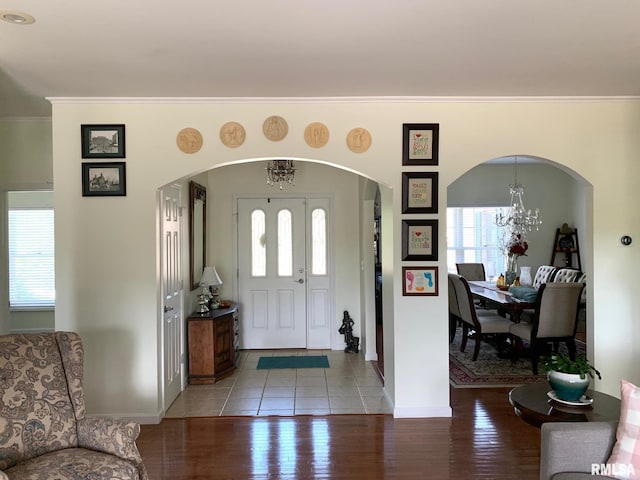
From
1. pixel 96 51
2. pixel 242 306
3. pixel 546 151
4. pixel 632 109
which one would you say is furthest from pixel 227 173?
pixel 632 109

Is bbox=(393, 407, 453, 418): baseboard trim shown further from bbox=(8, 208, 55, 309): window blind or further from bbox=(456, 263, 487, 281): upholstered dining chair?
bbox=(8, 208, 55, 309): window blind

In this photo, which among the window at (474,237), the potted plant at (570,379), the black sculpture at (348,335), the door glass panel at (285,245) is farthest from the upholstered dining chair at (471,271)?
the potted plant at (570,379)

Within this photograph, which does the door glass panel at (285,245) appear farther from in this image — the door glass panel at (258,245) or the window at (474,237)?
the window at (474,237)

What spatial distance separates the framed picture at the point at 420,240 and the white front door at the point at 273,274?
2.61 metres

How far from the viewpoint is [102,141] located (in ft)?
12.4

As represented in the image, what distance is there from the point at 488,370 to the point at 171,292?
3.49 meters

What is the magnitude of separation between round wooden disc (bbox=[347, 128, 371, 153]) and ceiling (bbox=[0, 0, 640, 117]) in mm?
289

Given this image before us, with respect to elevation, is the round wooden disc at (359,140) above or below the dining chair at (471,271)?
above

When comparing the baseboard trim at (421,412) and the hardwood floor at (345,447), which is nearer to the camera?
the hardwood floor at (345,447)

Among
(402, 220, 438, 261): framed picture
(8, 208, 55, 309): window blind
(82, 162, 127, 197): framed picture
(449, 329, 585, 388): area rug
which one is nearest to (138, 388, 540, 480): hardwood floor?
(449, 329, 585, 388): area rug

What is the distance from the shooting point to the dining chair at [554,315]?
195 inches

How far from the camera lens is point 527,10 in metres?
2.33

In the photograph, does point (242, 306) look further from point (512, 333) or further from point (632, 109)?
point (632, 109)

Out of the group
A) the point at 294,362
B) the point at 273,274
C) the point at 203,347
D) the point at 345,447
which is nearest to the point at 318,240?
the point at 273,274
